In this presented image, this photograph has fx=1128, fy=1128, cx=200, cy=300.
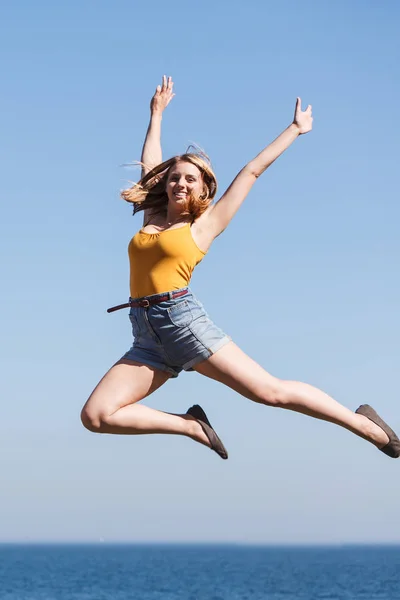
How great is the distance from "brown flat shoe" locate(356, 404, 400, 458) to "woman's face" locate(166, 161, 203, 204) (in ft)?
7.53

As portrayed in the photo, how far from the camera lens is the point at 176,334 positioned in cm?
863

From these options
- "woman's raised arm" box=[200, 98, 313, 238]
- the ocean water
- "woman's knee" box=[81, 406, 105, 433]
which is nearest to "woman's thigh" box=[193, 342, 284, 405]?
"woman's knee" box=[81, 406, 105, 433]

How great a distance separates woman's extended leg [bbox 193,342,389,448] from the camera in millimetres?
8609

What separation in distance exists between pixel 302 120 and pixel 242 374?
2.13 metres

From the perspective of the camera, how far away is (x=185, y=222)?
353 inches

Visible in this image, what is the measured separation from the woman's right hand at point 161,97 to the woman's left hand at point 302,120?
143 cm

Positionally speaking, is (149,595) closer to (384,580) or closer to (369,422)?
(384,580)

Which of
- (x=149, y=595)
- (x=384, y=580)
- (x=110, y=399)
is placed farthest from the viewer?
(x=384, y=580)

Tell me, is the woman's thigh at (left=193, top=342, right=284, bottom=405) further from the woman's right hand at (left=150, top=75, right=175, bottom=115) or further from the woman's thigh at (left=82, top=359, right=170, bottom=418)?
the woman's right hand at (left=150, top=75, right=175, bottom=115)

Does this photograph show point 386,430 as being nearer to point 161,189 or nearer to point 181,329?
point 181,329

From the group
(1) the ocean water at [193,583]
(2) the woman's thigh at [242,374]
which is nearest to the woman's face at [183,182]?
(2) the woman's thigh at [242,374]

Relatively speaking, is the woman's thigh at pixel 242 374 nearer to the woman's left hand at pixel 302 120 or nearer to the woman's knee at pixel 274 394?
the woman's knee at pixel 274 394

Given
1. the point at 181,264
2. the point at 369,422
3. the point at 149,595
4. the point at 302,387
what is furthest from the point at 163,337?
the point at 149,595

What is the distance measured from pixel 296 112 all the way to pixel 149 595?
315ft
